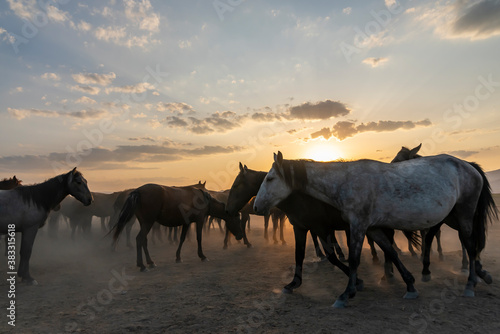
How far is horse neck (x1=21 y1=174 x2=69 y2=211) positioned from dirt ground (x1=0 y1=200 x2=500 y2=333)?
1.94 m

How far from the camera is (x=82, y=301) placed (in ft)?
17.9

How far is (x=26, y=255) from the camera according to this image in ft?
23.2

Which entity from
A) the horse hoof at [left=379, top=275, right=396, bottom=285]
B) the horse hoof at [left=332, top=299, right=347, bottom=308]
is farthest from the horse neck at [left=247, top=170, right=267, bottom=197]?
the horse hoof at [left=379, top=275, right=396, bottom=285]

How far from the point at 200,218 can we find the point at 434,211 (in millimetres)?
7448

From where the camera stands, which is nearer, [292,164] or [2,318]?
[2,318]

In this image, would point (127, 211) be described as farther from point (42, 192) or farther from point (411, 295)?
point (411, 295)

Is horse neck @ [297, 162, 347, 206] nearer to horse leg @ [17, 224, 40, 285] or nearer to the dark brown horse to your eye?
horse leg @ [17, 224, 40, 285]

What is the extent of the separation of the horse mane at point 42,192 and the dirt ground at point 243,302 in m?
1.91

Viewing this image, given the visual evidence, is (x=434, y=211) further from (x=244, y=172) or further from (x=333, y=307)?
(x=244, y=172)

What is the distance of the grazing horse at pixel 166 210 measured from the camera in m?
8.77

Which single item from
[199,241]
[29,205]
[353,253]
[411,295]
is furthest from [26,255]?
[411,295]

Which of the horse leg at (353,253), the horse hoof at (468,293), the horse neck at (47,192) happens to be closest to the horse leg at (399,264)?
the horse leg at (353,253)

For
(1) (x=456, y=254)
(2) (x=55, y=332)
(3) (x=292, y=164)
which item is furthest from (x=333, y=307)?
(1) (x=456, y=254)

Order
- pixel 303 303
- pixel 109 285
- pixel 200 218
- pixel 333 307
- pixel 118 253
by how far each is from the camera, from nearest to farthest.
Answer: pixel 333 307
pixel 303 303
pixel 109 285
pixel 200 218
pixel 118 253
